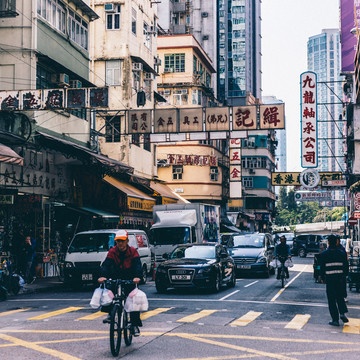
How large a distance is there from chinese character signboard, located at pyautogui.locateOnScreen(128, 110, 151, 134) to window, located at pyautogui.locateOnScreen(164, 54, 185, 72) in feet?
105

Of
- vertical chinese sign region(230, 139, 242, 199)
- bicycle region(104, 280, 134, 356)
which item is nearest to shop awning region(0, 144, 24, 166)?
bicycle region(104, 280, 134, 356)

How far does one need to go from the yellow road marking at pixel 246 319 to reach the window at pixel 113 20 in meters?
27.3

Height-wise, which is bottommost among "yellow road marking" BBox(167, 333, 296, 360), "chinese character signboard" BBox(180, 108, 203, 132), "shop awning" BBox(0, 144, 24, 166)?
"yellow road marking" BBox(167, 333, 296, 360)

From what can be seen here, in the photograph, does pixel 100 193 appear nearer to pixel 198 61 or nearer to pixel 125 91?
pixel 125 91

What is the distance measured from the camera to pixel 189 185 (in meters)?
55.6

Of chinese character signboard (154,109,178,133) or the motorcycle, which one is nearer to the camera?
the motorcycle

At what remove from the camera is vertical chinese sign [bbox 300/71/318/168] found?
104 ft

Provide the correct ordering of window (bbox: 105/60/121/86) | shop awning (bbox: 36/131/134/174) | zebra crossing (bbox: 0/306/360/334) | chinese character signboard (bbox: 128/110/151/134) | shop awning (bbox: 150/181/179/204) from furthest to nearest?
1. shop awning (bbox: 150/181/179/204)
2. window (bbox: 105/60/121/86)
3. chinese character signboard (bbox: 128/110/151/134)
4. shop awning (bbox: 36/131/134/174)
5. zebra crossing (bbox: 0/306/360/334)

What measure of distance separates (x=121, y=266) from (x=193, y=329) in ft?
→ 7.11

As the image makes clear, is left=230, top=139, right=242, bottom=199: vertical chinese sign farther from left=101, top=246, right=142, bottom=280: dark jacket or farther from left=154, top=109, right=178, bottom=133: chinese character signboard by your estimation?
left=101, top=246, right=142, bottom=280: dark jacket

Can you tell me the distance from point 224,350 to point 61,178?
2018cm

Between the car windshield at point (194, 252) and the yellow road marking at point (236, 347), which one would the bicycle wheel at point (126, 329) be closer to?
the yellow road marking at point (236, 347)

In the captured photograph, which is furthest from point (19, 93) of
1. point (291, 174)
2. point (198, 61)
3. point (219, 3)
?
point (219, 3)

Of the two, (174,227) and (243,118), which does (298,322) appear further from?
(174,227)
